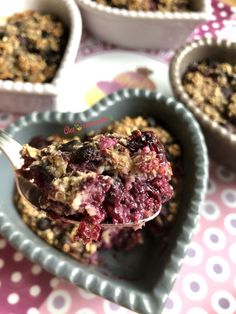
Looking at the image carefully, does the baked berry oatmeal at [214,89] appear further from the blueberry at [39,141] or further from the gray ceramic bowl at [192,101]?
the blueberry at [39,141]

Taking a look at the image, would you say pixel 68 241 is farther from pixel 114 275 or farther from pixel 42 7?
pixel 42 7

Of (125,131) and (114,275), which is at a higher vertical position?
(125,131)

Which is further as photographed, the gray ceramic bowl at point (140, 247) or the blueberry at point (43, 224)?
the blueberry at point (43, 224)

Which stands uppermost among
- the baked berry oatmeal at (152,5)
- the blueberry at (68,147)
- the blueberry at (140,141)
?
the baked berry oatmeal at (152,5)

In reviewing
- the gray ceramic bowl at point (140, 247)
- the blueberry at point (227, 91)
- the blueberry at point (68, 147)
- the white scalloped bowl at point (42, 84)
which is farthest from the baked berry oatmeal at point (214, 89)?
the blueberry at point (68, 147)

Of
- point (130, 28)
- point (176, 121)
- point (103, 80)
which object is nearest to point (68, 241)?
point (176, 121)

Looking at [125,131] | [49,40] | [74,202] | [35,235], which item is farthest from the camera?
[49,40]
